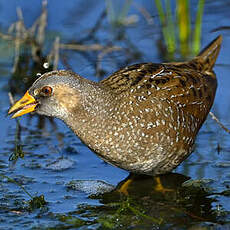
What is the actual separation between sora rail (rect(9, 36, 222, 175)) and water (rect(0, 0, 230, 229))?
1.36 ft

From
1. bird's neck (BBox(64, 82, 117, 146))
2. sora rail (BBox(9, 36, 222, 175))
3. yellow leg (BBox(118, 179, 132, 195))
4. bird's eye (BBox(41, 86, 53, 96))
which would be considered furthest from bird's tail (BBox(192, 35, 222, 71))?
bird's eye (BBox(41, 86, 53, 96))

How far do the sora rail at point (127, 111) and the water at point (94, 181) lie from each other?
41cm

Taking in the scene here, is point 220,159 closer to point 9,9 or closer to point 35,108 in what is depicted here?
point 35,108

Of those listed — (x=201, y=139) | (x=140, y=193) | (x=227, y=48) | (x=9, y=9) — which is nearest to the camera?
(x=140, y=193)

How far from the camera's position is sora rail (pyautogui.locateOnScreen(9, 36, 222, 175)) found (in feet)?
19.9

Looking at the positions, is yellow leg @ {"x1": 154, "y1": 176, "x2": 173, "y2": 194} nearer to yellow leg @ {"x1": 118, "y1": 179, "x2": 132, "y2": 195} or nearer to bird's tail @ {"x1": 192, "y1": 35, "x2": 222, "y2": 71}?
yellow leg @ {"x1": 118, "y1": 179, "x2": 132, "y2": 195}

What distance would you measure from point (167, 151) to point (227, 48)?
439cm

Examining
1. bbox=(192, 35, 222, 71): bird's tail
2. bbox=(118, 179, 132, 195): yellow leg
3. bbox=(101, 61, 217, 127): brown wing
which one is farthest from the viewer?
bbox=(192, 35, 222, 71): bird's tail

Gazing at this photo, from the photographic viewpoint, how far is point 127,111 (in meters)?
6.17

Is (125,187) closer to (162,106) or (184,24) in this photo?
(162,106)

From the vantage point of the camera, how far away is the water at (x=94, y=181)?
19.3ft

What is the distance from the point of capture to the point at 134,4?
37.8 ft

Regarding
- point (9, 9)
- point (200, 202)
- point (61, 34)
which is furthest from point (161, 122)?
point (9, 9)

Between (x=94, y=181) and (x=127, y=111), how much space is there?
3.39ft
